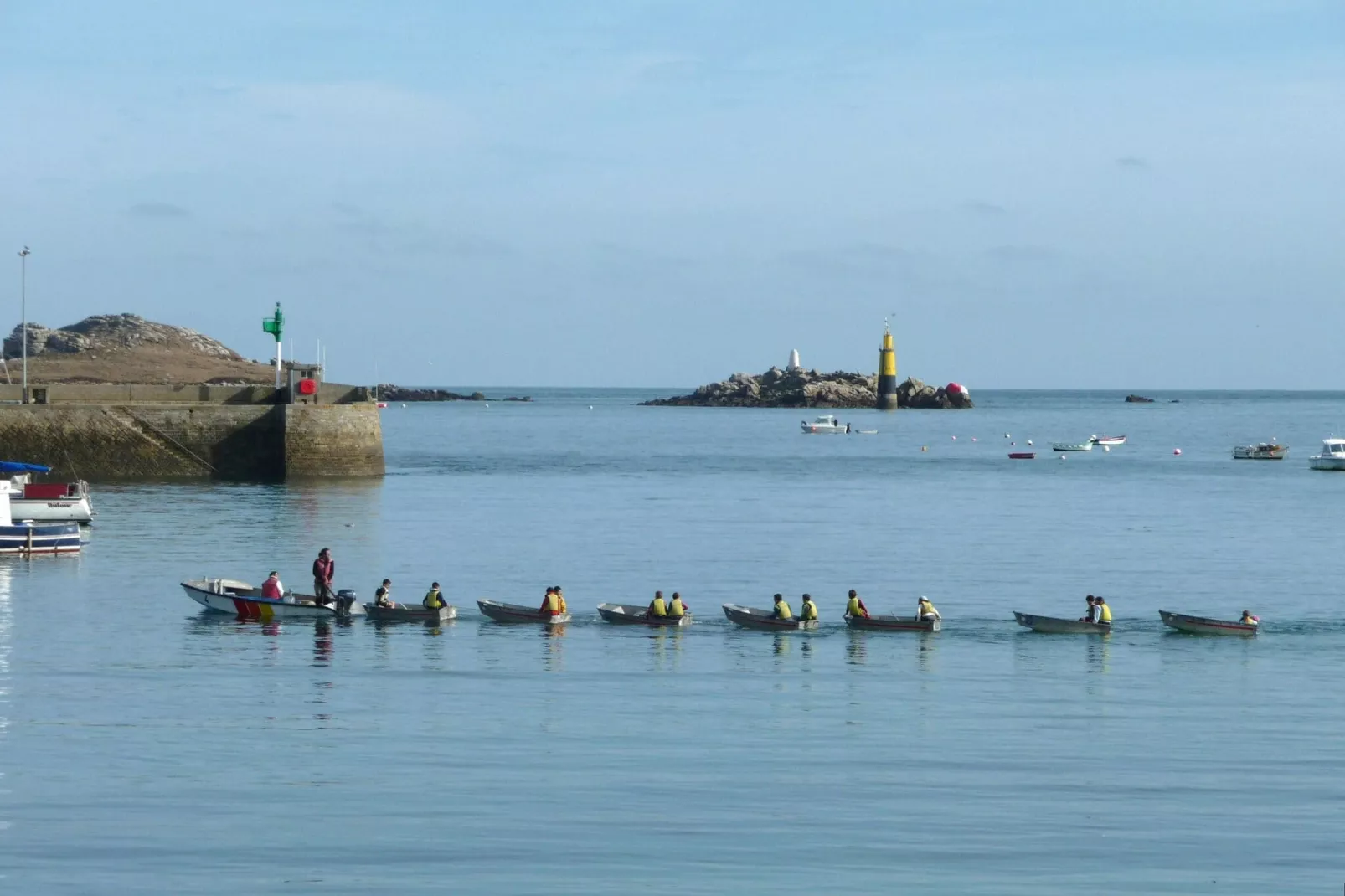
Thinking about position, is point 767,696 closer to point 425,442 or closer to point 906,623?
point 906,623

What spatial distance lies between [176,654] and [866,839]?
74.0 ft

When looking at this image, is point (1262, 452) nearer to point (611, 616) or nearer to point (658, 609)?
point (611, 616)

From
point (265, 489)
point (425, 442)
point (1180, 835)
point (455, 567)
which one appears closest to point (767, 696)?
point (1180, 835)

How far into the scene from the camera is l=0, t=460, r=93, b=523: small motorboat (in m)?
71.8

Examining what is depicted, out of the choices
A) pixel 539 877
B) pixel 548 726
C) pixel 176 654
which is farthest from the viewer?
pixel 176 654

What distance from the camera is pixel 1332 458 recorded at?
4906 inches

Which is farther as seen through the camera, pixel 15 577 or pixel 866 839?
pixel 15 577

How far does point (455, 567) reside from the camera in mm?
62562

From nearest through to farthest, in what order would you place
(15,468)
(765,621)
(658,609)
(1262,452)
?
1. (765,621)
2. (658,609)
3. (15,468)
4. (1262,452)

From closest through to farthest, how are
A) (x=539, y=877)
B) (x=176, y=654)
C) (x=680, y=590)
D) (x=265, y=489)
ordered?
(x=539, y=877)
(x=176, y=654)
(x=680, y=590)
(x=265, y=489)

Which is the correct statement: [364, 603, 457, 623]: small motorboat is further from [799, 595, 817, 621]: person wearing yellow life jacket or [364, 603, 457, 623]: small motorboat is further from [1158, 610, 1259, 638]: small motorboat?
[1158, 610, 1259, 638]: small motorboat

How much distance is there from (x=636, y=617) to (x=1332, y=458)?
90950 mm

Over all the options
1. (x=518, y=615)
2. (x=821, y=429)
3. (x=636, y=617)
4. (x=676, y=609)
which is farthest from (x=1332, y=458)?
(x=518, y=615)

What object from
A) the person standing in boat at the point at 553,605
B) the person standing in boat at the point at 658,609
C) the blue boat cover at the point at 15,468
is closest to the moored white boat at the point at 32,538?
the blue boat cover at the point at 15,468
